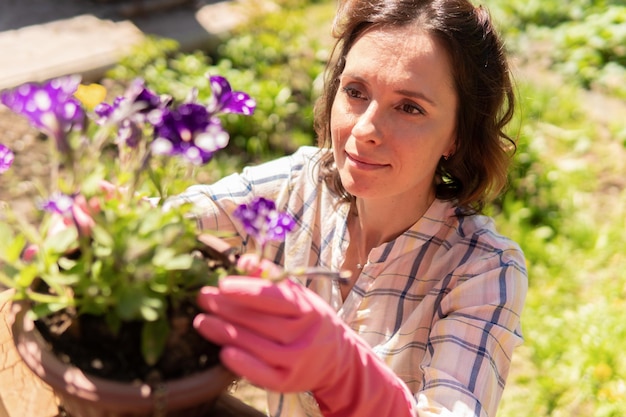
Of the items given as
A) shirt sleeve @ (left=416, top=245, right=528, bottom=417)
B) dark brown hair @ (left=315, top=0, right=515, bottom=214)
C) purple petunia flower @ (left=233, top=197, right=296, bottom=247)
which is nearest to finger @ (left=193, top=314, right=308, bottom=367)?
purple petunia flower @ (left=233, top=197, right=296, bottom=247)

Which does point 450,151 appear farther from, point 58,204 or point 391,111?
point 58,204

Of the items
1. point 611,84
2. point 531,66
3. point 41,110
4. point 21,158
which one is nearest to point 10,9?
point 21,158

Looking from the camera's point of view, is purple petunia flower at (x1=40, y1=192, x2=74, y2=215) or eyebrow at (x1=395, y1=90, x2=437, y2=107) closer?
purple petunia flower at (x1=40, y1=192, x2=74, y2=215)

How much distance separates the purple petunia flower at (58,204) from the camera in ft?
2.74

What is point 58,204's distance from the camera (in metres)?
0.83

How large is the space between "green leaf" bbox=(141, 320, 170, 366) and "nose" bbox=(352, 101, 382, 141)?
2.08 feet

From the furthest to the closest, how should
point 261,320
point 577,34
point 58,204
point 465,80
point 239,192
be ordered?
point 577,34
point 239,192
point 465,80
point 261,320
point 58,204

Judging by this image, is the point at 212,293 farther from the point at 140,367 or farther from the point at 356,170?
the point at 356,170

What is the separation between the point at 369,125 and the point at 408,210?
30 centimetres

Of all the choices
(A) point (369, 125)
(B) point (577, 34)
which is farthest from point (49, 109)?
(B) point (577, 34)

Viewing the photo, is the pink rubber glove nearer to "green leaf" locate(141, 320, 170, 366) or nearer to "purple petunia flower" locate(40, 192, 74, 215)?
"green leaf" locate(141, 320, 170, 366)

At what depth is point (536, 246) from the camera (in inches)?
118

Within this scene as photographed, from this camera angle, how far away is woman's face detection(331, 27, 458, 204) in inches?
55.2

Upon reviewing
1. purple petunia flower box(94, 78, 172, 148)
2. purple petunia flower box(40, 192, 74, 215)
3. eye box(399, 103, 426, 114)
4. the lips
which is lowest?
the lips
